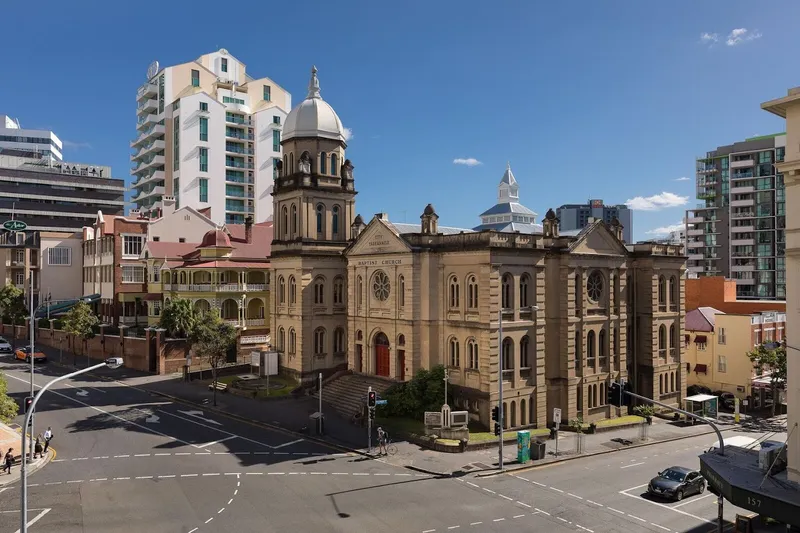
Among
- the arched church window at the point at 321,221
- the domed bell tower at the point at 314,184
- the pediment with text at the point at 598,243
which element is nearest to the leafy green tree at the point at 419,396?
the pediment with text at the point at 598,243

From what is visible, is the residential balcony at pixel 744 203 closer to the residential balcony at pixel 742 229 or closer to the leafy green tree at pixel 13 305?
the residential balcony at pixel 742 229

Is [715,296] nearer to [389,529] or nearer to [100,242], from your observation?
[389,529]

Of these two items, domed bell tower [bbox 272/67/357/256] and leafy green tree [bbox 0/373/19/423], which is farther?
domed bell tower [bbox 272/67/357/256]

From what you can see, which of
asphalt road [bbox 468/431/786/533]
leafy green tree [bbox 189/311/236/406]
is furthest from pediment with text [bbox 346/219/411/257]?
asphalt road [bbox 468/431/786/533]

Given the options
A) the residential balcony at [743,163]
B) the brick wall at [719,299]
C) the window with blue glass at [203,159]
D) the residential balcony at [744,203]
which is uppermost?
the window with blue glass at [203,159]

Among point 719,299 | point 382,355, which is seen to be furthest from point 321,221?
point 719,299

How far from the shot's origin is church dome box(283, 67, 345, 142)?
5503 cm

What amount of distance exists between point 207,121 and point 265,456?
3163 inches

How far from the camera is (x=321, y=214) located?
181ft

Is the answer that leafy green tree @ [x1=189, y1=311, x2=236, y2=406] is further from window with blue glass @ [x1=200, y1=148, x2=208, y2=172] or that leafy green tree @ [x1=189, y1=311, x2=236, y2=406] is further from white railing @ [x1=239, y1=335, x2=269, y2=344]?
window with blue glass @ [x1=200, y1=148, x2=208, y2=172]

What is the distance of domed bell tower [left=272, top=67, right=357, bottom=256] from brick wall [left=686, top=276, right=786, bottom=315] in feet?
133

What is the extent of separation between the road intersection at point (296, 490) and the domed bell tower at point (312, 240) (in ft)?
44.1

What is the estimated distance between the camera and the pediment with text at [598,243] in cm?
4528

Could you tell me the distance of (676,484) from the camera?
96.4 ft
